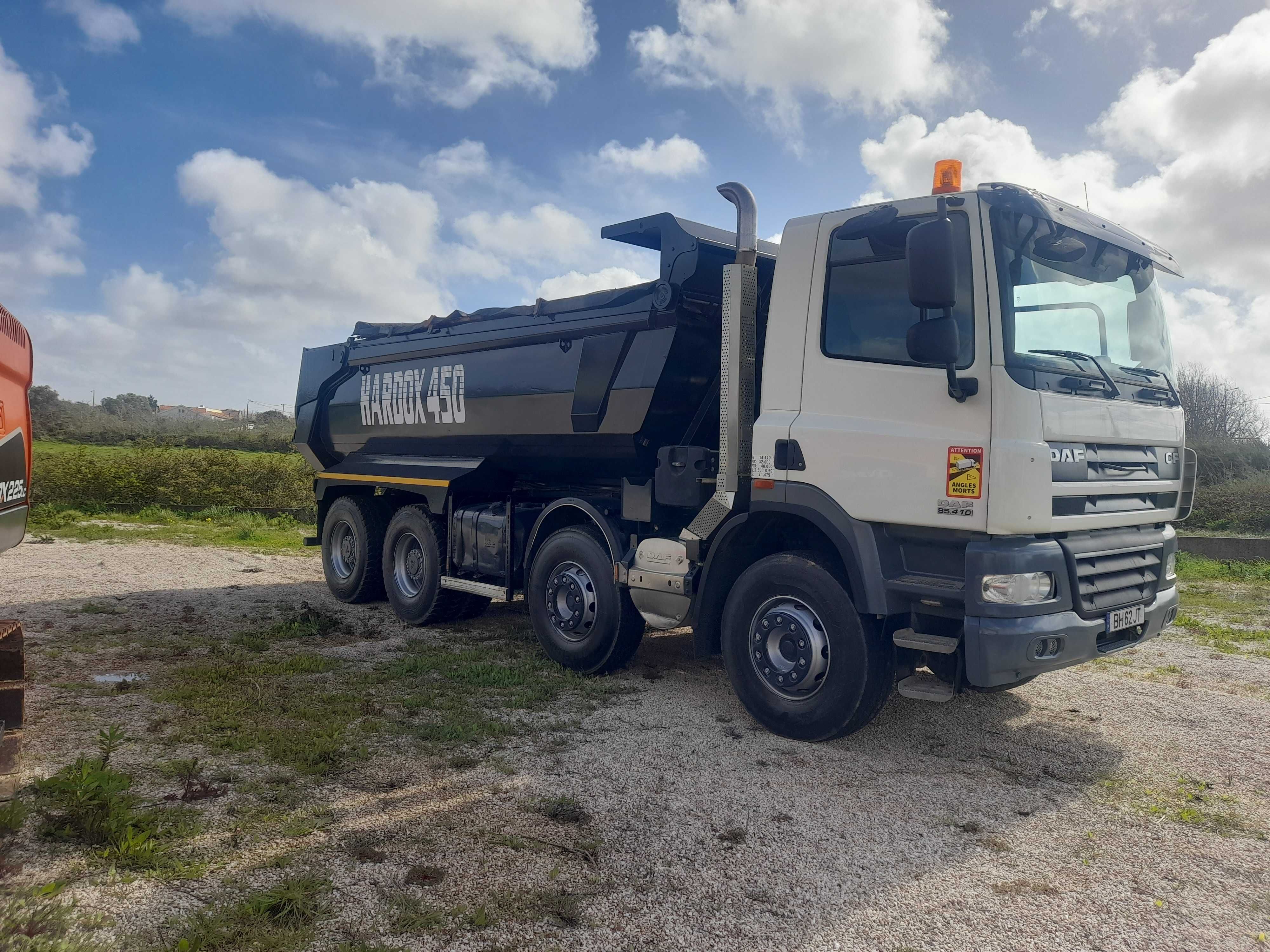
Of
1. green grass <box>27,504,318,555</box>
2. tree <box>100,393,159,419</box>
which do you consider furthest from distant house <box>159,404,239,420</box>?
green grass <box>27,504,318,555</box>

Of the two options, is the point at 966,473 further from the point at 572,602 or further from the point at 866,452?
the point at 572,602

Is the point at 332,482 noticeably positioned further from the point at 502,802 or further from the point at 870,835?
the point at 870,835

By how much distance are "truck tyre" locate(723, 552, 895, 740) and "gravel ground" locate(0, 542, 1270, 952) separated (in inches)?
8.7

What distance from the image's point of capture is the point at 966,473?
4430mm

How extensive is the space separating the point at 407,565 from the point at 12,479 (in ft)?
17.3

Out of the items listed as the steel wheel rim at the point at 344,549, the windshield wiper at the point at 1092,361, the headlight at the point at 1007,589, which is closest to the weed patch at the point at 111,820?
the headlight at the point at 1007,589

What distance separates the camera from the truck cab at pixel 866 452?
440 centimetres

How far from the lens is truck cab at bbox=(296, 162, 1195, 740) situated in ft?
14.4

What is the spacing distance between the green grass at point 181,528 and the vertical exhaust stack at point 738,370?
944cm

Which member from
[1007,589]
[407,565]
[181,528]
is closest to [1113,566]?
[1007,589]

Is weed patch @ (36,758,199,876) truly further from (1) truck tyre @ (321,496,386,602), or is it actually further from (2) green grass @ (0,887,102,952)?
(1) truck tyre @ (321,496,386,602)

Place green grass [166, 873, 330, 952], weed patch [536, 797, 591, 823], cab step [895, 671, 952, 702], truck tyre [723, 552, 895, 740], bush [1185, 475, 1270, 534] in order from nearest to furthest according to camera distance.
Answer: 1. green grass [166, 873, 330, 952]
2. weed patch [536, 797, 591, 823]
3. cab step [895, 671, 952, 702]
4. truck tyre [723, 552, 895, 740]
5. bush [1185, 475, 1270, 534]

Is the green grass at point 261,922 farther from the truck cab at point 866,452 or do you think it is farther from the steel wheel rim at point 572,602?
the steel wheel rim at point 572,602

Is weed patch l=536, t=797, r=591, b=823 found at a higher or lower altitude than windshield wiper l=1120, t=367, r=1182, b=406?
lower
